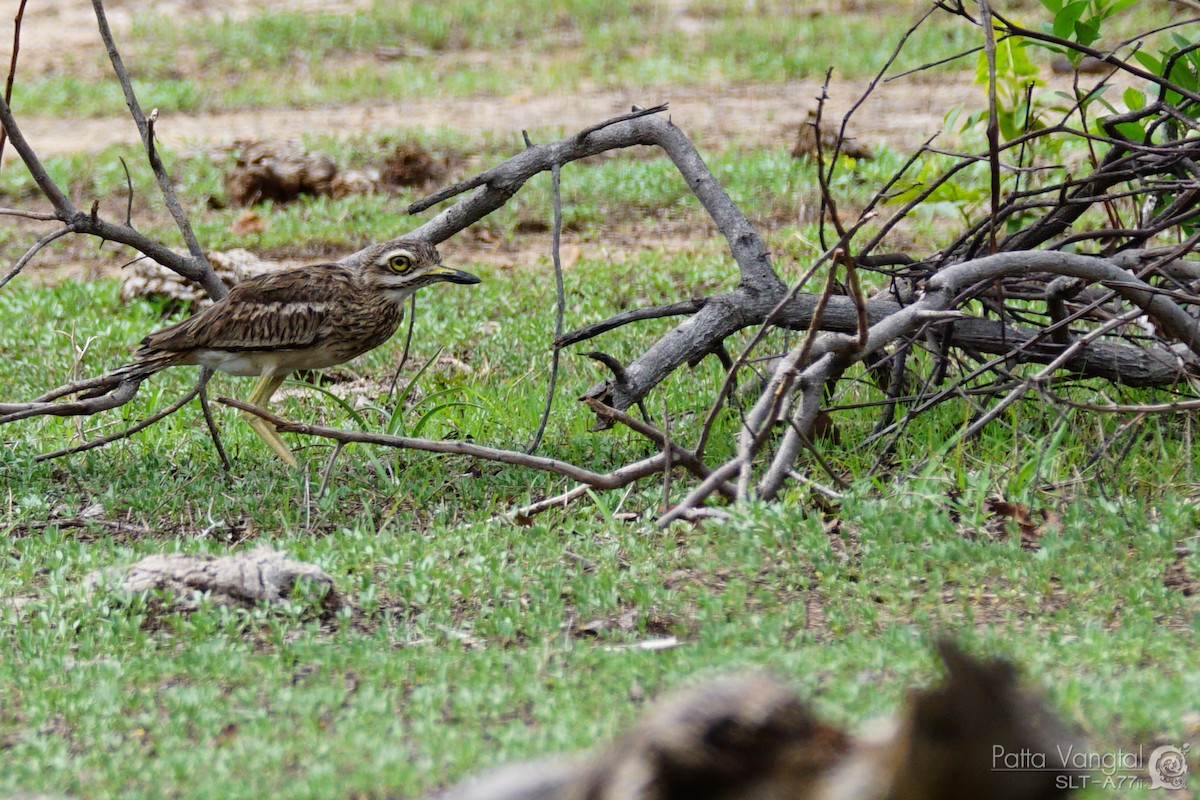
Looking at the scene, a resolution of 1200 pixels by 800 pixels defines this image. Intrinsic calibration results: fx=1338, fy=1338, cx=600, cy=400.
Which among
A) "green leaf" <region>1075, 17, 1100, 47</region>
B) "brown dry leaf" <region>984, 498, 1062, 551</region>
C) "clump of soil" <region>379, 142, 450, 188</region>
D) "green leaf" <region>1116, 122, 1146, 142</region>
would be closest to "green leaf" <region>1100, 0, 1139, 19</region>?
"green leaf" <region>1075, 17, 1100, 47</region>

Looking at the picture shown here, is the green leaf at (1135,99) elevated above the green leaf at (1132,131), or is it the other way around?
the green leaf at (1135,99)

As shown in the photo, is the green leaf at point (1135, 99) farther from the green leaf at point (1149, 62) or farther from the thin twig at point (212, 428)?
the thin twig at point (212, 428)

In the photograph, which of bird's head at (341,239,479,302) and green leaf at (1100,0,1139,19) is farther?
bird's head at (341,239,479,302)

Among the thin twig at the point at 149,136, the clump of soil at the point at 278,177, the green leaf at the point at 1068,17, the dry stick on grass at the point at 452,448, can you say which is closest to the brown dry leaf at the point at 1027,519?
the dry stick on grass at the point at 452,448

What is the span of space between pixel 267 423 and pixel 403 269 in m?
0.91

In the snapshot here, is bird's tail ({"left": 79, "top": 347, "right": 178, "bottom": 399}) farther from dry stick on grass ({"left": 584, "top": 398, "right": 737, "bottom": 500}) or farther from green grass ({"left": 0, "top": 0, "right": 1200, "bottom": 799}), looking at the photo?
dry stick on grass ({"left": 584, "top": 398, "right": 737, "bottom": 500})

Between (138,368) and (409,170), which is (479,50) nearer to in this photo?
(409,170)

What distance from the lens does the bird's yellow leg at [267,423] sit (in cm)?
573

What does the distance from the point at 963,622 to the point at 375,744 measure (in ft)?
5.56

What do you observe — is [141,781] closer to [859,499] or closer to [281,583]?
[281,583]

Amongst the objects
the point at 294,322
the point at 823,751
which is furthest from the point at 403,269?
the point at 823,751

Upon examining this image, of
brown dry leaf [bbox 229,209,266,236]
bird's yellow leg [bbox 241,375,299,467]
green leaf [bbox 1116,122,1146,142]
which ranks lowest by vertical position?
bird's yellow leg [bbox 241,375,299,467]

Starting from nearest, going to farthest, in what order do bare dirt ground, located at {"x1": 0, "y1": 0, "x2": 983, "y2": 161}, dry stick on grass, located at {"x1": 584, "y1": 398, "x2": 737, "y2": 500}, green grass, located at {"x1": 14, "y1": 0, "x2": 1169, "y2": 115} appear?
1. dry stick on grass, located at {"x1": 584, "y1": 398, "x2": 737, "y2": 500}
2. bare dirt ground, located at {"x1": 0, "y1": 0, "x2": 983, "y2": 161}
3. green grass, located at {"x1": 14, "y1": 0, "x2": 1169, "y2": 115}

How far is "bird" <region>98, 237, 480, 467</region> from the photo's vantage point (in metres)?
5.79
